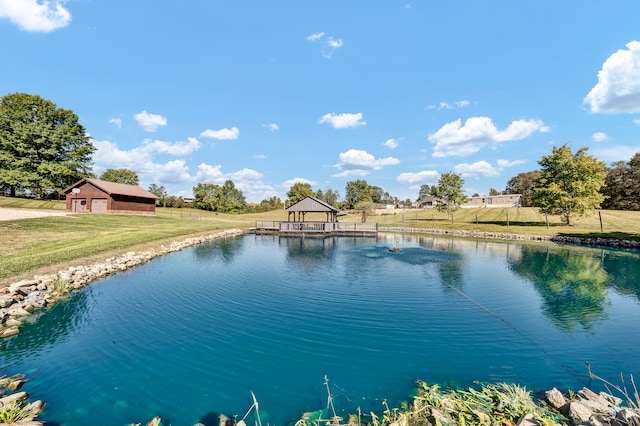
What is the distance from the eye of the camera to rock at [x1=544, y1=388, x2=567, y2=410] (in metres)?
5.45

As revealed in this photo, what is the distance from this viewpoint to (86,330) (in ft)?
28.2

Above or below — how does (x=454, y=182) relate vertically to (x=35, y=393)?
above

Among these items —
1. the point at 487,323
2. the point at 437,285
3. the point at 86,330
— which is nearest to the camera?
the point at 86,330

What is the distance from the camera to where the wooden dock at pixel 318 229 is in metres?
37.7

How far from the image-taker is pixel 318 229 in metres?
38.1

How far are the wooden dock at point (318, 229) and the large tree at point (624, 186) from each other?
5889cm

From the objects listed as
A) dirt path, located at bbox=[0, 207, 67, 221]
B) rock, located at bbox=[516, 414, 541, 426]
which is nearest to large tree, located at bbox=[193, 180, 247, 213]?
dirt path, located at bbox=[0, 207, 67, 221]

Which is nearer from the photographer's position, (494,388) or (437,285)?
(494,388)

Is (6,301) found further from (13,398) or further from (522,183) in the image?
(522,183)

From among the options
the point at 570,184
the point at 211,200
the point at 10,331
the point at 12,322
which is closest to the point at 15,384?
the point at 10,331

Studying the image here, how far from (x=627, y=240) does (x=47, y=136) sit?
77.6 meters

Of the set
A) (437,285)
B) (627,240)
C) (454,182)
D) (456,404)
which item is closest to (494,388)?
(456,404)

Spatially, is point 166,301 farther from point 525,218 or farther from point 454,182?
point 525,218

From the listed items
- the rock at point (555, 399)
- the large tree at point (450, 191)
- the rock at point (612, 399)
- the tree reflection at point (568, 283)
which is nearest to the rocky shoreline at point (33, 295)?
the rock at point (555, 399)
